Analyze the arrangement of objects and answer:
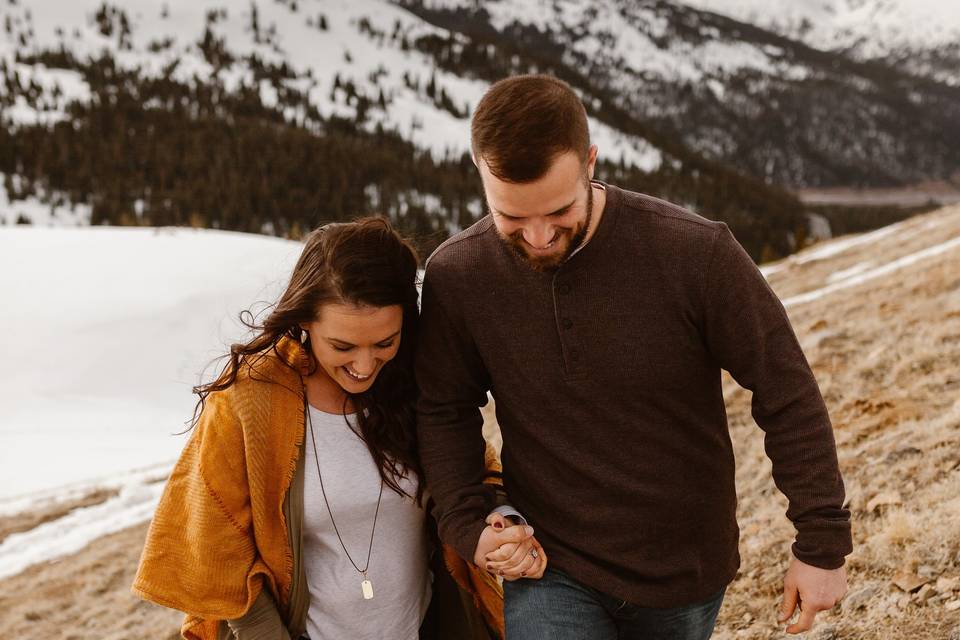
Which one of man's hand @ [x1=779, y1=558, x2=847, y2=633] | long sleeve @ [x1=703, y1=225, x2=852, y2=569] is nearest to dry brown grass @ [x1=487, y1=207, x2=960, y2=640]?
man's hand @ [x1=779, y1=558, x2=847, y2=633]

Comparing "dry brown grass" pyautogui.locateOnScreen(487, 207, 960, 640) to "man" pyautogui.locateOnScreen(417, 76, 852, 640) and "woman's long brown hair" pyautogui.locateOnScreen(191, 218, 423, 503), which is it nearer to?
"man" pyautogui.locateOnScreen(417, 76, 852, 640)

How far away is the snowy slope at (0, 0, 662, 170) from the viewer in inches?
3871

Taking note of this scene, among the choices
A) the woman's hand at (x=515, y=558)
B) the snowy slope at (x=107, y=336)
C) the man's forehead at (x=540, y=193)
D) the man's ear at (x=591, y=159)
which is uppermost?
the man's ear at (x=591, y=159)

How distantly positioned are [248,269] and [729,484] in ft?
70.5

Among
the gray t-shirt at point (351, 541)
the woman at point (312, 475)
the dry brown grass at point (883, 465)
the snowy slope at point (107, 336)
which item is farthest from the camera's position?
the snowy slope at point (107, 336)

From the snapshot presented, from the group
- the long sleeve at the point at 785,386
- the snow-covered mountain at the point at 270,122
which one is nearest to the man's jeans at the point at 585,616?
the long sleeve at the point at 785,386

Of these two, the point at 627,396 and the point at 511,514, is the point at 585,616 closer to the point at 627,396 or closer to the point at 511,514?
the point at 511,514

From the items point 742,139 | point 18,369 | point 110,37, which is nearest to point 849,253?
point 18,369

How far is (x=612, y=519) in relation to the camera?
214 cm

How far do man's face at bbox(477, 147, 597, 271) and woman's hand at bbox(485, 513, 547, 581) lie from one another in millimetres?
778

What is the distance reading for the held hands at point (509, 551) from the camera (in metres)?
2.17

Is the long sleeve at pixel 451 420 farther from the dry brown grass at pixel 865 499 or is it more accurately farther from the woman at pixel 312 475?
the dry brown grass at pixel 865 499

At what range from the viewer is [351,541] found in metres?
2.43

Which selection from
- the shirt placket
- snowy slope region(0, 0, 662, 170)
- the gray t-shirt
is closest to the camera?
the shirt placket
